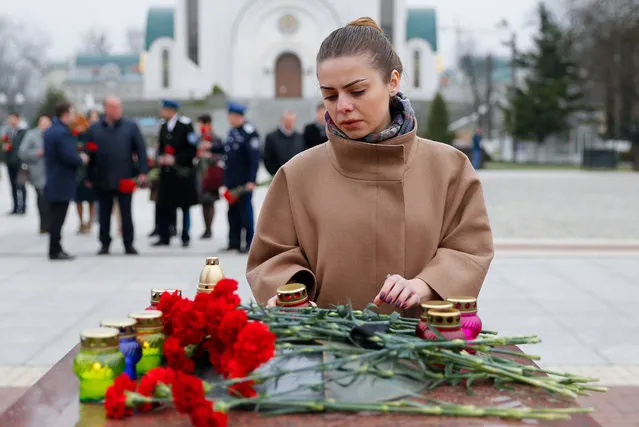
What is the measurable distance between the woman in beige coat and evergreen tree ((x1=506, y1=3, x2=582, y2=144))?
42480 millimetres

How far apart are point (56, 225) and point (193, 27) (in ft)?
151

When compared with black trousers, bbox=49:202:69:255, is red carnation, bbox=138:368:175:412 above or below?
above

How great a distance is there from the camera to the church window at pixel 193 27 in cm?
5466

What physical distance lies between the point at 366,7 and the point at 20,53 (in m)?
36.2

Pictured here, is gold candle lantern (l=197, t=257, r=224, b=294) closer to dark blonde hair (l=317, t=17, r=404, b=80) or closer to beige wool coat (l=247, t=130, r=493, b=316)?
beige wool coat (l=247, t=130, r=493, b=316)

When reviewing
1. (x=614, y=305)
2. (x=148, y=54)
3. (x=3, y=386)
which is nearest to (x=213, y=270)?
(x=3, y=386)

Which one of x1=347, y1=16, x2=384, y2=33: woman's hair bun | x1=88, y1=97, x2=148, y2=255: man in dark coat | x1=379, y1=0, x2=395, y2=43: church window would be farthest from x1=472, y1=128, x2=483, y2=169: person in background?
x1=347, y1=16, x2=384, y2=33: woman's hair bun

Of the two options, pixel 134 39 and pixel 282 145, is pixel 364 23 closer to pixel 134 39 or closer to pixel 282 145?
pixel 282 145

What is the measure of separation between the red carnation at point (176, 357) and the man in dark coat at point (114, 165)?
9.38 m

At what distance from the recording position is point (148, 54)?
5681 centimetres

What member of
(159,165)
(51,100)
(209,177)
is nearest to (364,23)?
(159,165)

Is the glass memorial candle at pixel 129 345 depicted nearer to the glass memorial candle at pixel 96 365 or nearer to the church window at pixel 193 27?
the glass memorial candle at pixel 96 365

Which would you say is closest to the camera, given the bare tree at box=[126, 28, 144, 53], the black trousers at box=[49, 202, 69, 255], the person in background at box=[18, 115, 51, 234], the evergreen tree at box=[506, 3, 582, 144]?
the black trousers at box=[49, 202, 69, 255]

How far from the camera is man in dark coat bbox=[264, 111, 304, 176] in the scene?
37.1 feet
